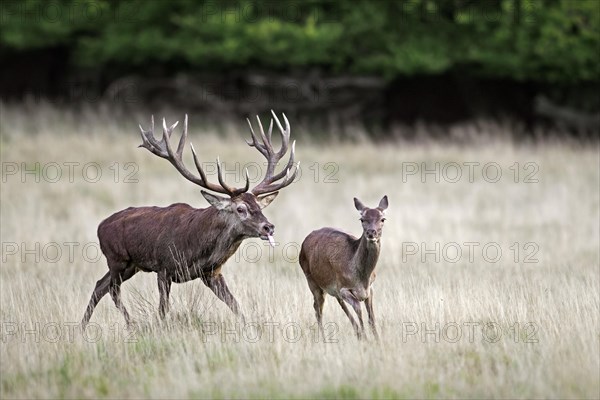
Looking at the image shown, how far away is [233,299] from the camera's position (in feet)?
29.8

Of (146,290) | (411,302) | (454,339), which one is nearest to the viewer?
(454,339)

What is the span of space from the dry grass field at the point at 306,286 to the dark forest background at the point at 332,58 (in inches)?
82.4

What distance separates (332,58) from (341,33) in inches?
28.7

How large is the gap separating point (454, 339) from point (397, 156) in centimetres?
1137

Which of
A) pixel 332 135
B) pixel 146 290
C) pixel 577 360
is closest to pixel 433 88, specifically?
pixel 332 135

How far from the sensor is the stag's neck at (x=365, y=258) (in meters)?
8.69

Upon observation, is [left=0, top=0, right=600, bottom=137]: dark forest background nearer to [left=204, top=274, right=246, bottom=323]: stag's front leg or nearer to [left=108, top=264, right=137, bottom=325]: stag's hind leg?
[left=108, top=264, right=137, bottom=325]: stag's hind leg

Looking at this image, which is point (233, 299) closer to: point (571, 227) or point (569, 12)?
point (571, 227)

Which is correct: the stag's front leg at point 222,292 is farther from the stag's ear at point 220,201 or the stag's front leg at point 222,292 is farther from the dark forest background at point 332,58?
the dark forest background at point 332,58

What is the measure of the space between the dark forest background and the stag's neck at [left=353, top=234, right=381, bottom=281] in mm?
12928

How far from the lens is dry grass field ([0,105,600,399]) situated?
25.2 ft

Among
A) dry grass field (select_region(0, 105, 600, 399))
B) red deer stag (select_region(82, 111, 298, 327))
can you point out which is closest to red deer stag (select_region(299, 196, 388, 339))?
dry grass field (select_region(0, 105, 600, 399))

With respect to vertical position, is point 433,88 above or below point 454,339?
above

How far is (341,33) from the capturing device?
22344mm
